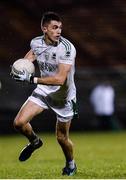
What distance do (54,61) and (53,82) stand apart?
46cm

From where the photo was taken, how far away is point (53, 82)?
1309 centimetres

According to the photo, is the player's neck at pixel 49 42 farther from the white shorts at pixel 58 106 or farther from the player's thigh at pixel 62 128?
the player's thigh at pixel 62 128

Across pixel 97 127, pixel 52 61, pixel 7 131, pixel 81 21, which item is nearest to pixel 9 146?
pixel 7 131

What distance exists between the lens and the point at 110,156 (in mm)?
18922

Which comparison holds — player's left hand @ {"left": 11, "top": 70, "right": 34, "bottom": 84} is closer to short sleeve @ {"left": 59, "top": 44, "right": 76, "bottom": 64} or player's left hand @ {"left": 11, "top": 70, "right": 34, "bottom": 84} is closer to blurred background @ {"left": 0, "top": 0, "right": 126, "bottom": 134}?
short sleeve @ {"left": 59, "top": 44, "right": 76, "bottom": 64}

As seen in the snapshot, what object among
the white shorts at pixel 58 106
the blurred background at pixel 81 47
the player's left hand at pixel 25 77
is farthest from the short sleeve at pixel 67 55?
the blurred background at pixel 81 47

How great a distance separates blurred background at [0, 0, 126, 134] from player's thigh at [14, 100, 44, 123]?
12878 mm

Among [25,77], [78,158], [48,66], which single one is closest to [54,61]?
[48,66]

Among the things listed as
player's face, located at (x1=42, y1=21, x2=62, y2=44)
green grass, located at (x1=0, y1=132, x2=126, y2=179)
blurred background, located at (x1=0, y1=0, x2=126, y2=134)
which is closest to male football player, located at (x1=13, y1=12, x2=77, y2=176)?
player's face, located at (x1=42, y1=21, x2=62, y2=44)

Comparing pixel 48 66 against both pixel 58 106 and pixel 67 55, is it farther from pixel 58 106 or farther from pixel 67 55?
pixel 58 106

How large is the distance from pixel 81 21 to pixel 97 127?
356 cm

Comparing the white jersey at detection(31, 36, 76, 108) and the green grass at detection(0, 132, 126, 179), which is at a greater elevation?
the white jersey at detection(31, 36, 76, 108)

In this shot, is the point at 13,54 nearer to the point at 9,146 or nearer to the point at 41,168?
the point at 9,146

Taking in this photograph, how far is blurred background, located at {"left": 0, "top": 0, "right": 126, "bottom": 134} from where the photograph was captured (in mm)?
26984
